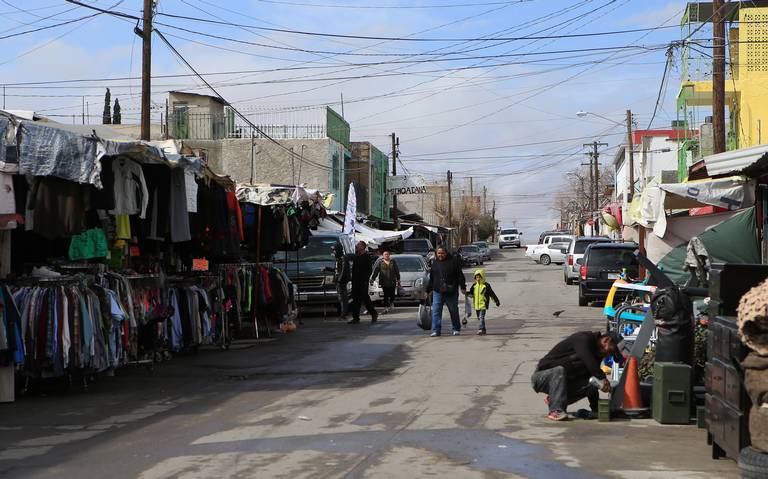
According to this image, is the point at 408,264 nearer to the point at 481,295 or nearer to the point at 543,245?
the point at 481,295

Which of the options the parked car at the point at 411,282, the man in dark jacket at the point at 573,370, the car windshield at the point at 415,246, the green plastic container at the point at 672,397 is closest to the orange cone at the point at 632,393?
the man in dark jacket at the point at 573,370

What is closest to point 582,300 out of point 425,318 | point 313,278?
point 313,278

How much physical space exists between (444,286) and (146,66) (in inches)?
387

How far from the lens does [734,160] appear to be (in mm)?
13078

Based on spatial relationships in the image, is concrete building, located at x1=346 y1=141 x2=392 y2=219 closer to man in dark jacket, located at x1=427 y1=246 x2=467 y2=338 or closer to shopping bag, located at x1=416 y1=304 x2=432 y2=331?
shopping bag, located at x1=416 y1=304 x2=432 y2=331

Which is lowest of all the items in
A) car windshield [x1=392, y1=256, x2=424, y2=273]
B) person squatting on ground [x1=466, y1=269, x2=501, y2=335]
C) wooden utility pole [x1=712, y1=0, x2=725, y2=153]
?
person squatting on ground [x1=466, y1=269, x2=501, y2=335]

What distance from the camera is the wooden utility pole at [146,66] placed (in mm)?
23766

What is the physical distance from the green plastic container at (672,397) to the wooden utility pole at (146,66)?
55.4ft

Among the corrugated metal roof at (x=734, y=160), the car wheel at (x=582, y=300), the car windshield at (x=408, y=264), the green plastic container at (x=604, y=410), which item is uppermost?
the corrugated metal roof at (x=734, y=160)

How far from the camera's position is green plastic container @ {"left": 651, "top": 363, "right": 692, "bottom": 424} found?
979 cm

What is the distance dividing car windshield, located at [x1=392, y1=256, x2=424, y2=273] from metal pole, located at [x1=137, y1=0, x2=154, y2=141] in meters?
10.5

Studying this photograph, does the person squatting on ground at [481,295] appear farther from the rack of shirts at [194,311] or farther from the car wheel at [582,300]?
the car wheel at [582,300]

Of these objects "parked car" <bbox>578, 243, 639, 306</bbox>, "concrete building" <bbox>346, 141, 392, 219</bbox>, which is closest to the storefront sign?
"concrete building" <bbox>346, 141, 392, 219</bbox>

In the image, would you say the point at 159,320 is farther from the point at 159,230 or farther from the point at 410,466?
the point at 410,466
